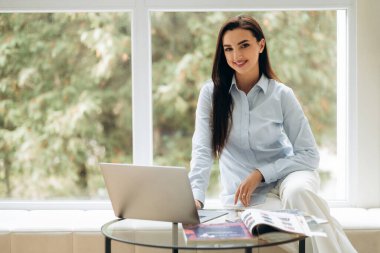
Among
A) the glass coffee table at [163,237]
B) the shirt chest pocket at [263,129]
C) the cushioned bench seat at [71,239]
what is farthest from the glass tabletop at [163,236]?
the shirt chest pocket at [263,129]

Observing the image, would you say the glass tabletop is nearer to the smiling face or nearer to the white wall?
the smiling face

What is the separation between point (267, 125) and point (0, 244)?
1.26 metres

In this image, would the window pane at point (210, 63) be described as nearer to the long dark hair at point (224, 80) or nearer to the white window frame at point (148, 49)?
the white window frame at point (148, 49)

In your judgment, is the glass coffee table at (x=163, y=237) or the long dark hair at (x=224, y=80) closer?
the glass coffee table at (x=163, y=237)

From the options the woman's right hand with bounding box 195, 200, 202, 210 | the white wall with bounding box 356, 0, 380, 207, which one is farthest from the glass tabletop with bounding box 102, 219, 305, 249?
the white wall with bounding box 356, 0, 380, 207

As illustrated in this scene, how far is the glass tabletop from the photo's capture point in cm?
191

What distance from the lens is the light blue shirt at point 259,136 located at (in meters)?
2.76

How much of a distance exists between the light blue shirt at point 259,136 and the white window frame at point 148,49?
617 mm

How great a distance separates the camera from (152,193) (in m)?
2.10

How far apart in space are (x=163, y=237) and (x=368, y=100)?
65.3 inches

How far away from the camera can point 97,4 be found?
3.33 m

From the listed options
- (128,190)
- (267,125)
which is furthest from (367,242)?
(128,190)

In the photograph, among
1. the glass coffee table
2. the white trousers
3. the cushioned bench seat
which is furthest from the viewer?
the cushioned bench seat

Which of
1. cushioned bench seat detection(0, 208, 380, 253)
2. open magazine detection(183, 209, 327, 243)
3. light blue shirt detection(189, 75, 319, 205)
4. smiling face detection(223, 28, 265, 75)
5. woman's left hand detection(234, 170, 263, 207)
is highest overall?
smiling face detection(223, 28, 265, 75)
